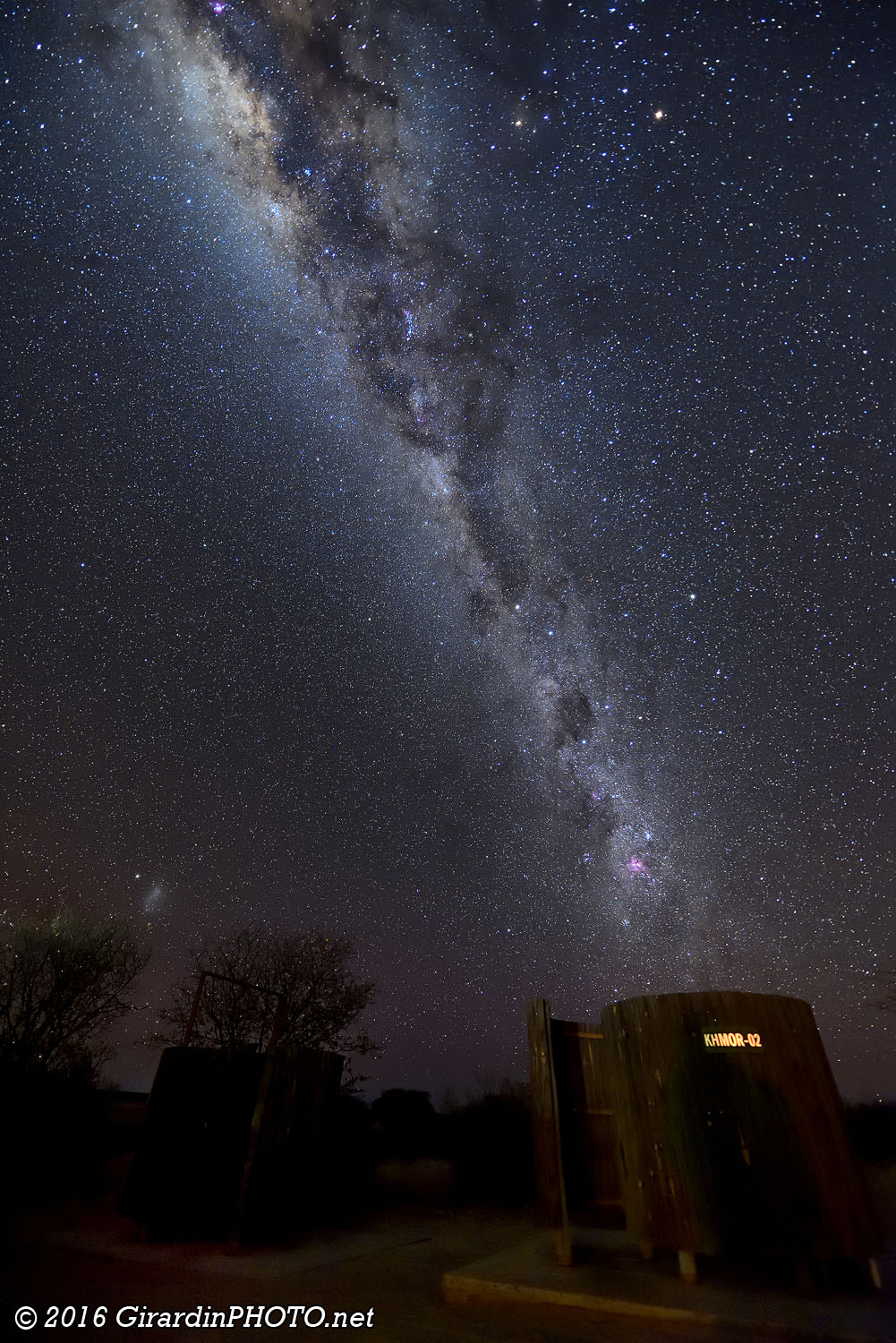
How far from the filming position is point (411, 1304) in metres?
6.34

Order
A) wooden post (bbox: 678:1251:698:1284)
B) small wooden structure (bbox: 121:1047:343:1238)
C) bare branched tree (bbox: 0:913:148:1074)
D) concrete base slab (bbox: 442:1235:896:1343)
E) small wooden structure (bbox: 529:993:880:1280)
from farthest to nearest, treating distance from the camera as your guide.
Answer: bare branched tree (bbox: 0:913:148:1074)
small wooden structure (bbox: 121:1047:343:1238)
wooden post (bbox: 678:1251:698:1284)
small wooden structure (bbox: 529:993:880:1280)
concrete base slab (bbox: 442:1235:896:1343)

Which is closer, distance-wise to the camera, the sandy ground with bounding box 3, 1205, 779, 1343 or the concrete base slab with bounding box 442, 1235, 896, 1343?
the concrete base slab with bounding box 442, 1235, 896, 1343

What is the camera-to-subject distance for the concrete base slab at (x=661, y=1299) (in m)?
5.00

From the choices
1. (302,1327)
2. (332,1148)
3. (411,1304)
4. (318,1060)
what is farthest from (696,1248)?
(332,1148)

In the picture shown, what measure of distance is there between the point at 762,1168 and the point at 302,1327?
13.9 ft

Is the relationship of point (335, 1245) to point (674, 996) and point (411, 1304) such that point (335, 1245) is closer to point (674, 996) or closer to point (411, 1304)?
point (411, 1304)

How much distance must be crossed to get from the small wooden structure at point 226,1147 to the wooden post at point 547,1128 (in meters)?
4.29

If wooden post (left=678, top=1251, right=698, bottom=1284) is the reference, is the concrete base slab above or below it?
below

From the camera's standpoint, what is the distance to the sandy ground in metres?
5.27

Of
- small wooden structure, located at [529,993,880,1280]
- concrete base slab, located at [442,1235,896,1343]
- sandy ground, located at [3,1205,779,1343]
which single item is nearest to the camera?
concrete base slab, located at [442,1235,896,1343]

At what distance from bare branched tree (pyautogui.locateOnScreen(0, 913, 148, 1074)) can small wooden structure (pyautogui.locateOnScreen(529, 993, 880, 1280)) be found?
14.5 m

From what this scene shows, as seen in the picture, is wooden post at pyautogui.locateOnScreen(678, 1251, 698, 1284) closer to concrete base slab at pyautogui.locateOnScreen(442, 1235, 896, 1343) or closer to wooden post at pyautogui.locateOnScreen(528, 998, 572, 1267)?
concrete base slab at pyautogui.locateOnScreen(442, 1235, 896, 1343)

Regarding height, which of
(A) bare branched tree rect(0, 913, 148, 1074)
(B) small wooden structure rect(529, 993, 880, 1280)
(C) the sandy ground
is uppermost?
(A) bare branched tree rect(0, 913, 148, 1074)

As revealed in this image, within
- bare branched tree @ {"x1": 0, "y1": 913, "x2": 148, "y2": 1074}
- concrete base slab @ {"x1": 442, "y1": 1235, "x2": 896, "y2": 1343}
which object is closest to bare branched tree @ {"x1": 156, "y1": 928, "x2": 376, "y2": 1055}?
bare branched tree @ {"x1": 0, "y1": 913, "x2": 148, "y2": 1074}
